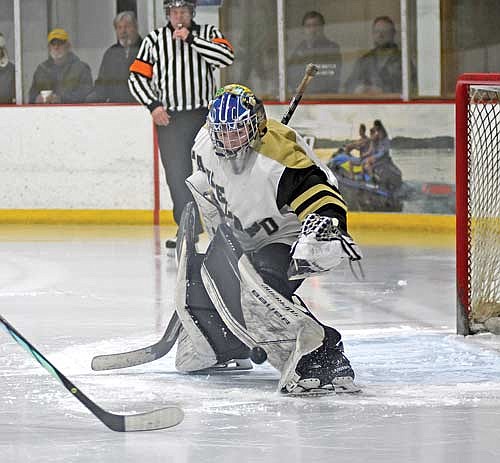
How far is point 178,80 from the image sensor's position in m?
6.61

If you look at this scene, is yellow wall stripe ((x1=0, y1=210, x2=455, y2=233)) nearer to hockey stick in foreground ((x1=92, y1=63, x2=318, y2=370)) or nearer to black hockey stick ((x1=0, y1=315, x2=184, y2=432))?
hockey stick in foreground ((x1=92, y1=63, x2=318, y2=370))

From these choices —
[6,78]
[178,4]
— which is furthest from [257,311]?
[6,78]

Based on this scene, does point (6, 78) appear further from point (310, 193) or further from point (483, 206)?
point (310, 193)

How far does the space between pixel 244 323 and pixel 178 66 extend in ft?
11.4

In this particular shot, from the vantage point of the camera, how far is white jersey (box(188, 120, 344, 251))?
3277 millimetres

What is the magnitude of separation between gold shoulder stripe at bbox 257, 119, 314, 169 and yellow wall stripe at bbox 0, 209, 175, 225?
4750mm

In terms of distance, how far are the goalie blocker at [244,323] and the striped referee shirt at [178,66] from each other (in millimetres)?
3066

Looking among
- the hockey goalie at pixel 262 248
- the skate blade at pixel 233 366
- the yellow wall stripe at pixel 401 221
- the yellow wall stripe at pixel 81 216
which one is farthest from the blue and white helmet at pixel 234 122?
the yellow wall stripe at pixel 81 216

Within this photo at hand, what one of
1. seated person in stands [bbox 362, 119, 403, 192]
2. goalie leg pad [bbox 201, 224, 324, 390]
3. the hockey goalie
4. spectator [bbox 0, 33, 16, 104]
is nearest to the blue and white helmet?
the hockey goalie

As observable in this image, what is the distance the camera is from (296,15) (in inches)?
320

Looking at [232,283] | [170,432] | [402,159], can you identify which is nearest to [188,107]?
[402,159]

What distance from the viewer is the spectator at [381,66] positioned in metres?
7.88

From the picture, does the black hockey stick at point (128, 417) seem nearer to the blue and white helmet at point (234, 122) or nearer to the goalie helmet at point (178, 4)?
the blue and white helmet at point (234, 122)

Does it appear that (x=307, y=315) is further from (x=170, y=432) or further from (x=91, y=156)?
(x=91, y=156)
